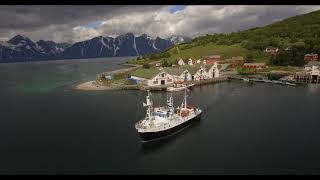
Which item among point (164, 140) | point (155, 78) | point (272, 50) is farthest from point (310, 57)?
point (164, 140)

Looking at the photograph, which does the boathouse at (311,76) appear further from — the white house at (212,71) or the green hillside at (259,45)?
the white house at (212,71)

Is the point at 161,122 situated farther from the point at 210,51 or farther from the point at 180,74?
the point at 210,51

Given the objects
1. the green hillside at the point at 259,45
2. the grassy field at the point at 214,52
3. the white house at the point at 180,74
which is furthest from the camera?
the grassy field at the point at 214,52

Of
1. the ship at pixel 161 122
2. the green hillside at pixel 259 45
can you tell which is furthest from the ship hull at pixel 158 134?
the green hillside at pixel 259 45

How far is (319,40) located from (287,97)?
4634 centimetres

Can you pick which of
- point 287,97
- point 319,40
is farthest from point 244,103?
point 319,40

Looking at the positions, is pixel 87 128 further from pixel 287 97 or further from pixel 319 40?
pixel 319 40

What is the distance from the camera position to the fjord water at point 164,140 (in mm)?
17750

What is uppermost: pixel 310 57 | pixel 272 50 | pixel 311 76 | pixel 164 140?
pixel 272 50

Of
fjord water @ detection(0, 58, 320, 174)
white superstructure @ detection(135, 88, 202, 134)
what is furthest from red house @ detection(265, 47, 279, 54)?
white superstructure @ detection(135, 88, 202, 134)

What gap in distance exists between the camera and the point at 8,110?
34656 millimetres

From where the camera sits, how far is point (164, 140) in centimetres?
2278

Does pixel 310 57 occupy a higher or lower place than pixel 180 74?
higher

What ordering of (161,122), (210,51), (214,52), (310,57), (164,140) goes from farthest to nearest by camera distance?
1. (210,51)
2. (214,52)
3. (310,57)
4. (161,122)
5. (164,140)
